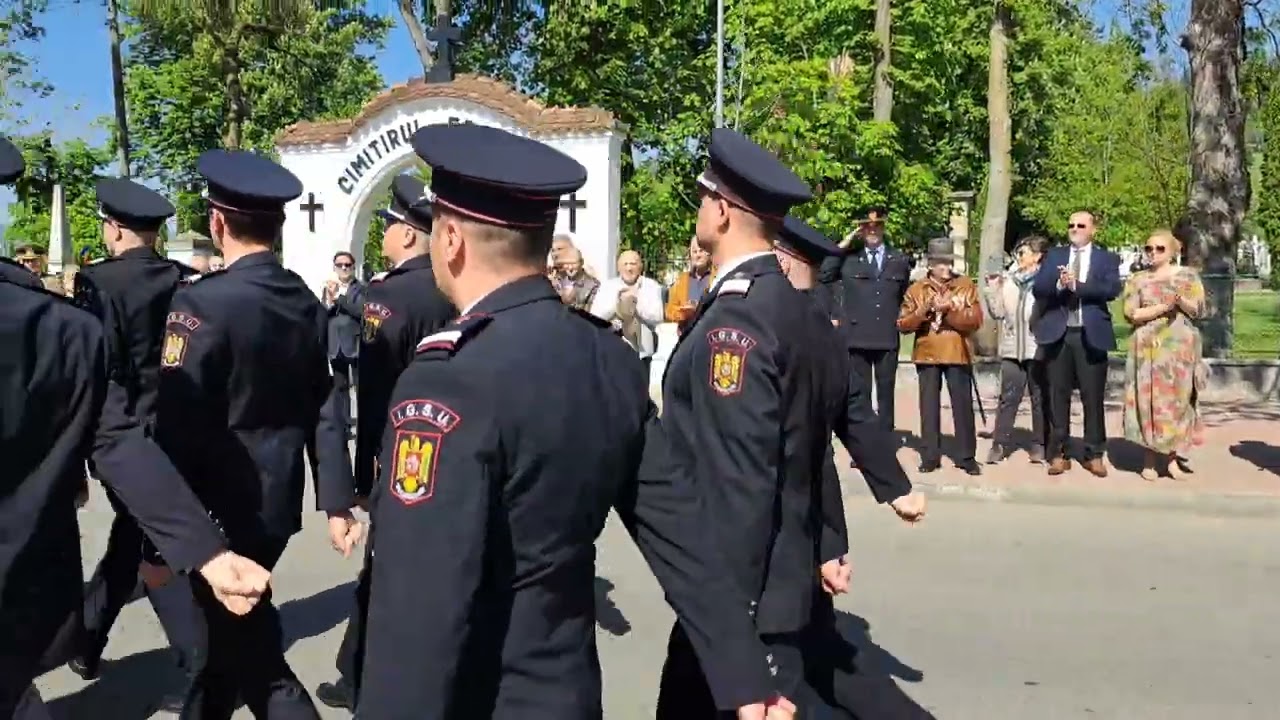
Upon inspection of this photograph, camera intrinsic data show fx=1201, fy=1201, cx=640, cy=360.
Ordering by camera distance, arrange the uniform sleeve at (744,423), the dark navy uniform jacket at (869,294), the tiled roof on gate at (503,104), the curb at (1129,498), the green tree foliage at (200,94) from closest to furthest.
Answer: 1. the uniform sleeve at (744,423)
2. the curb at (1129,498)
3. the dark navy uniform jacket at (869,294)
4. the tiled roof on gate at (503,104)
5. the green tree foliage at (200,94)

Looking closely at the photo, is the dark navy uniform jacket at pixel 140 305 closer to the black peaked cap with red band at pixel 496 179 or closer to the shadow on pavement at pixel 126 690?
the shadow on pavement at pixel 126 690

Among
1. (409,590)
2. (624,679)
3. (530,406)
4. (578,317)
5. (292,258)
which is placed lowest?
(624,679)

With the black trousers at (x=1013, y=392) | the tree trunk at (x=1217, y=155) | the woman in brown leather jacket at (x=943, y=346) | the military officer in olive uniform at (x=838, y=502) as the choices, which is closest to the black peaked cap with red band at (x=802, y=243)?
the military officer in olive uniform at (x=838, y=502)

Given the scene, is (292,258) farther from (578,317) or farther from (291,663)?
(578,317)

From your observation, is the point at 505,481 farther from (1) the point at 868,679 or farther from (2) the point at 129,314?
(2) the point at 129,314

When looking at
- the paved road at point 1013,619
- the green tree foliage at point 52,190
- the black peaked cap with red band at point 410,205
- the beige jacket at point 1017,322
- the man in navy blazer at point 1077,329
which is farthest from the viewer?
the green tree foliage at point 52,190

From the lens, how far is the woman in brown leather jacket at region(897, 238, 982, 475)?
943cm

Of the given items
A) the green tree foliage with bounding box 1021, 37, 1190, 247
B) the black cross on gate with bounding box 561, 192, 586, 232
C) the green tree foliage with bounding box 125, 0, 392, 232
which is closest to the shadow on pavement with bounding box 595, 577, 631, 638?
the black cross on gate with bounding box 561, 192, 586, 232

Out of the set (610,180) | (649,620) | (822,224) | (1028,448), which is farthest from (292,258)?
(649,620)

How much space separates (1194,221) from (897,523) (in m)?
8.11

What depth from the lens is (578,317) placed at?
2275mm

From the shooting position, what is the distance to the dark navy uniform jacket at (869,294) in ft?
30.6

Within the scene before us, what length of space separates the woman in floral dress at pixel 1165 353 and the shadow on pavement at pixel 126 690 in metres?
7.04

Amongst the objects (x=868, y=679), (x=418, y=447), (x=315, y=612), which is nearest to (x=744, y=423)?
(x=418, y=447)
